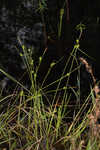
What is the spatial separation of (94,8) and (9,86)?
30.9 inches

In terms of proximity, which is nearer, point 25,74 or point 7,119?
point 7,119

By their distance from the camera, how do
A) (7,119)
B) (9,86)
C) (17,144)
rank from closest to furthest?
1. (17,144)
2. (7,119)
3. (9,86)

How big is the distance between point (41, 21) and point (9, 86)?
0.53 meters

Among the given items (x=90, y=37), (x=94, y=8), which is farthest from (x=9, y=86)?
(x=94, y=8)

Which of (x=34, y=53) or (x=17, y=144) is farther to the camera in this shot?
(x=34, y=53)

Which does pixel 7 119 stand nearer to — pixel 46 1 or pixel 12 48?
pixel 12 48

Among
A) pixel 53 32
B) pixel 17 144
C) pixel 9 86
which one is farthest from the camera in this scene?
pixel 53 32

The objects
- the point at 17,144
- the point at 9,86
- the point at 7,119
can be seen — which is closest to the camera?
the point at 17,144

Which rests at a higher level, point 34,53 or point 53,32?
point 53,32

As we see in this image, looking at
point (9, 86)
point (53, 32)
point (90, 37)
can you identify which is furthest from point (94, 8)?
point (9, 86)

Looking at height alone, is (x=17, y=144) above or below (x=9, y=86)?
below

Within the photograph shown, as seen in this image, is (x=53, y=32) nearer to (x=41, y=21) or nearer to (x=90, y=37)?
(x=41, y=21)

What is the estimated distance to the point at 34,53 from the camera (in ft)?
5.89

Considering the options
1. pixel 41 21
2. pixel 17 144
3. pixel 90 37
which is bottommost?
pixel 17 144
